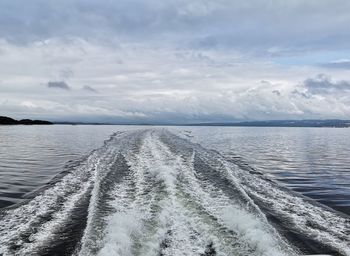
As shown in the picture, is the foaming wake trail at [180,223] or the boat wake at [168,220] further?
the boat wake at [168,220]

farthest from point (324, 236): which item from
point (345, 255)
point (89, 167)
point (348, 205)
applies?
point (89, 167)

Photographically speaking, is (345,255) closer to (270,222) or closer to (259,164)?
(270,222)

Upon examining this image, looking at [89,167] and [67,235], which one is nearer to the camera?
[67,235]

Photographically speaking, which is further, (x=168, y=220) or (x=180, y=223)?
(x=168, y=220)

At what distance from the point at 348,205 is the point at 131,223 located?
972 centimetres

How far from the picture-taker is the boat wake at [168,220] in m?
9.20

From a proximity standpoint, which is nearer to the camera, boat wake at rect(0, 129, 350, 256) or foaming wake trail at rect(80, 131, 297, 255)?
foaming wake trail at rect(80, 131, 297, 255)

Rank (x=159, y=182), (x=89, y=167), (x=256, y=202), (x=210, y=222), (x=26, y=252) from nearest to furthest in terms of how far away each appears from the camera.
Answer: (x=26, y=252) → (x=210, y=222) → (x=256, y=202) → (x=159, y=182) → (x=89, y=167)

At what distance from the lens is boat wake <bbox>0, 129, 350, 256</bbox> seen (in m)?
9.20

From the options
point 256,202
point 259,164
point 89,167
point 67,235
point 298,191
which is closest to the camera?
point 67,235

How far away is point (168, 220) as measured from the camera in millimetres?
11070

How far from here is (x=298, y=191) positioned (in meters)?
18.3

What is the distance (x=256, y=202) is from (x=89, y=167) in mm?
11913

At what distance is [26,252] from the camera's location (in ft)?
29.4
